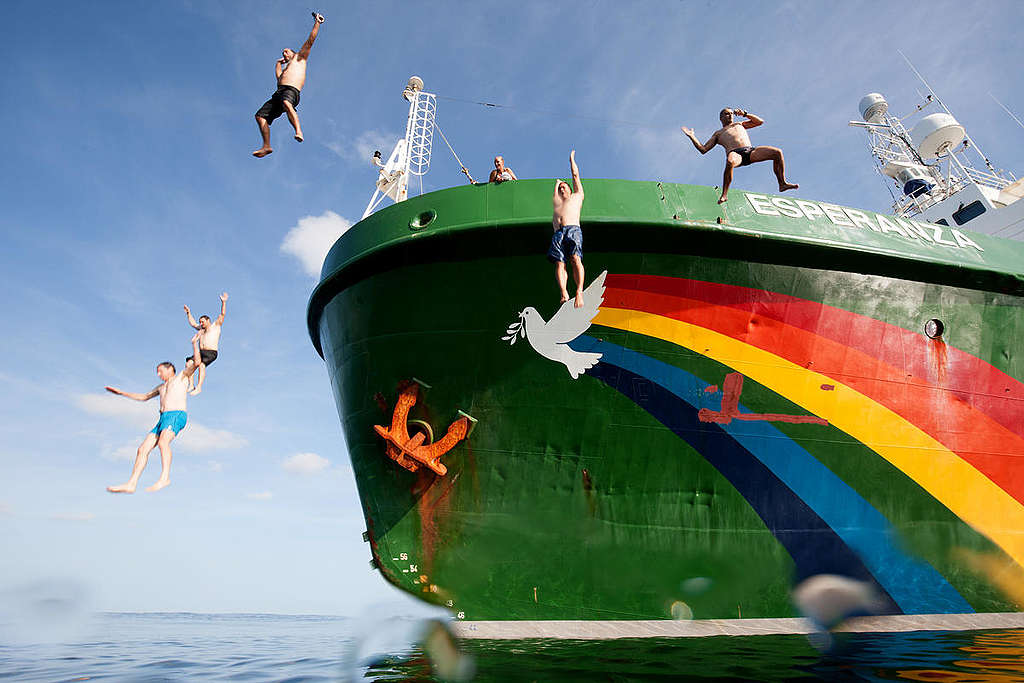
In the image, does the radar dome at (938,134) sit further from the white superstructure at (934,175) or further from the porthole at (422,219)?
the porthole at (422,219)

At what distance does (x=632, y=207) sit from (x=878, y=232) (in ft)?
9.56

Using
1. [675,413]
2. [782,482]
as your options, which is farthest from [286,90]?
[782,482]

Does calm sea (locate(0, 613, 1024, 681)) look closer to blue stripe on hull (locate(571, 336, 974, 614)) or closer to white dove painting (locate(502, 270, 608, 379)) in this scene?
blue stripe on hull (locate(571, 336, 974, 614))

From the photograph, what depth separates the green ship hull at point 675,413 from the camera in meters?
5.50

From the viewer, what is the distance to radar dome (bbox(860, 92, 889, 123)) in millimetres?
21062

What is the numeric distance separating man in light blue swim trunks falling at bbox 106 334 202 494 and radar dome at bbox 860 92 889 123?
1004 inches

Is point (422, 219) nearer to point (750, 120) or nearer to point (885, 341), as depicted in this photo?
point (750, 120)

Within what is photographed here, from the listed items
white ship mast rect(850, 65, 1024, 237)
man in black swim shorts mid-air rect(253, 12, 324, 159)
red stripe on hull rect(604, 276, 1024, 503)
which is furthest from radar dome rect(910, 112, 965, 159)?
man in black swim shorts mid-air rect(253, 12, 324, 159)

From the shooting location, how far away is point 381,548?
6062 millimetres

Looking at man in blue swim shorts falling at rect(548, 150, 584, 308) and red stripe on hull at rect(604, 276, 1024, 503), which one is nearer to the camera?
man in blue swim shorts falling at rect(548, 150, 584, 308)

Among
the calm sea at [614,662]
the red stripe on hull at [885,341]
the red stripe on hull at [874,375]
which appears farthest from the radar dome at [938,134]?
the calm sea at [614,662]

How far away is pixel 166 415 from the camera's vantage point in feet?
14.8

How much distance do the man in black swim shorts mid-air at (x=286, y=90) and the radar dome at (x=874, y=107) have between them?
24201 millimetres

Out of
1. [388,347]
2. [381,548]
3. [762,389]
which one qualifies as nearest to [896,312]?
[762,389]
